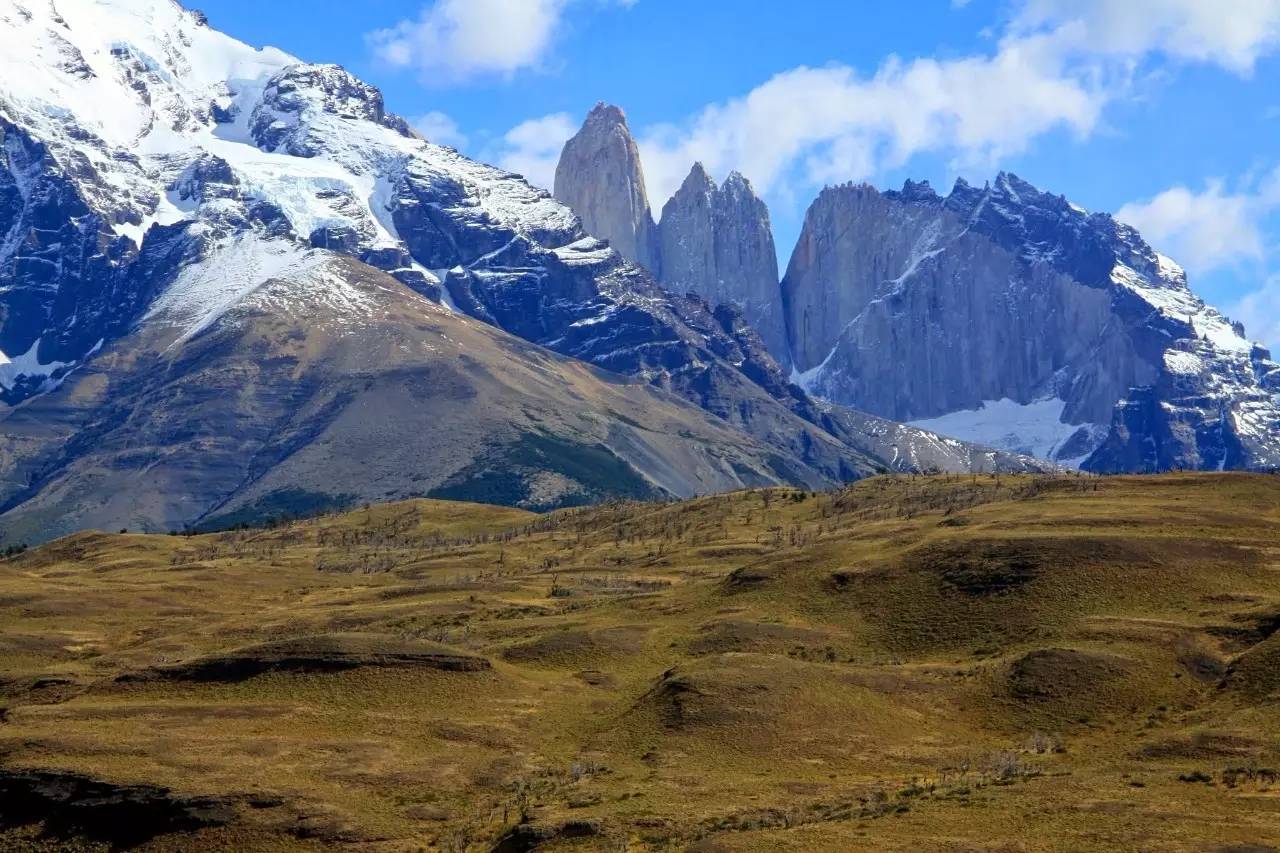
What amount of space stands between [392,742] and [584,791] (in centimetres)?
2547

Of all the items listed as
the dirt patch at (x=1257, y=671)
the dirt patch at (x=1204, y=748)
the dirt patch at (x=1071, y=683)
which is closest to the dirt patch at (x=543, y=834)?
the dirt patch at (x=1204, y=748)

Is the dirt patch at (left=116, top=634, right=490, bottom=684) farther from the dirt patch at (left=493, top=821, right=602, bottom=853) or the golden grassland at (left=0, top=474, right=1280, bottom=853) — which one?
the dirt patch at (left=493, top=821, right=602, bottom=853)

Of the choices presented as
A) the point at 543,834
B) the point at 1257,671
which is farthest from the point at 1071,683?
the point at 543,834

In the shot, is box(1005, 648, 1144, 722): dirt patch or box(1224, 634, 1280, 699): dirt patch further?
box(1005, 648, 1144, 722): dirt patch

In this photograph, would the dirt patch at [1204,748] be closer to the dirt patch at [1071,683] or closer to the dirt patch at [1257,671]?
the dirt patch at [1071,683]

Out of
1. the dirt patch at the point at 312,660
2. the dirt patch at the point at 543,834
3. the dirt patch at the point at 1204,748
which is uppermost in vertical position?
the dirt patch at the point at 312,660

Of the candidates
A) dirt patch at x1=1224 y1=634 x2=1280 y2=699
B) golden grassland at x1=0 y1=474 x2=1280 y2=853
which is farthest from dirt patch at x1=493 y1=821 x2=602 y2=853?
dirt patch at x1=1224 y1=634 x2=1280 y2=699

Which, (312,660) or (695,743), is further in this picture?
(312,660)

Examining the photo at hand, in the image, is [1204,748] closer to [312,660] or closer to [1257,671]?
[1257,671]

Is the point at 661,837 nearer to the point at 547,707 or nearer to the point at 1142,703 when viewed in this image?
the point at 547,707

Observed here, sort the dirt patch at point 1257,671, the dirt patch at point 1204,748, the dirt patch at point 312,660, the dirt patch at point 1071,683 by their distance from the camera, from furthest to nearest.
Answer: the dirt patch at point 312,660 → the dirt patch at point 1071,683 → the dirt patch at point 1257,671 → the dirt patch at point 1204,748

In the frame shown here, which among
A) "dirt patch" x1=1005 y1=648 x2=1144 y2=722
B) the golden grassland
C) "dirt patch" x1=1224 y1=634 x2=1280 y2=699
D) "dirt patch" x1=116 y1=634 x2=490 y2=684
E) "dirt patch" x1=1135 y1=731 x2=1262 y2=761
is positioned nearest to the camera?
the golden grassland

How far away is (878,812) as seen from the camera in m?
132

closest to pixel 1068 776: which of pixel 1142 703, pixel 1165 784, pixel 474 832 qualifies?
pixel 1165 784
